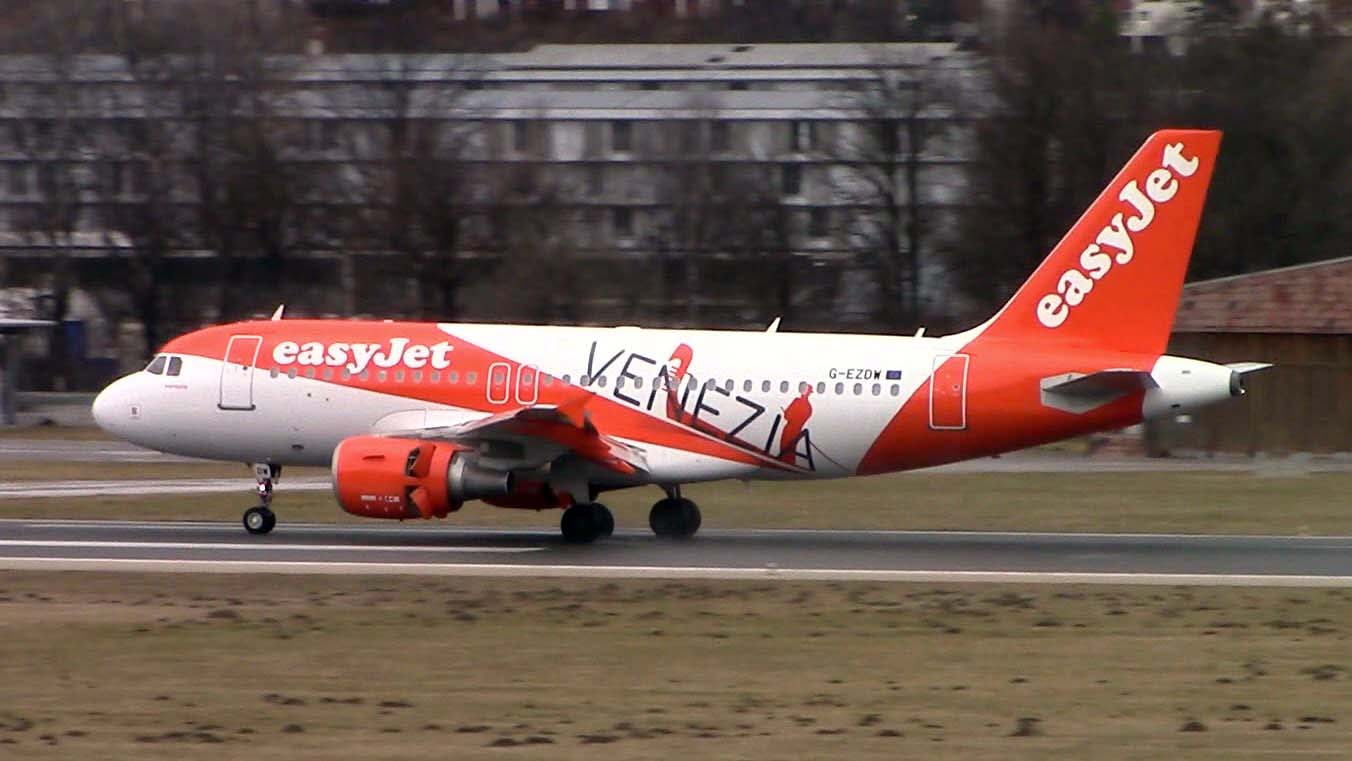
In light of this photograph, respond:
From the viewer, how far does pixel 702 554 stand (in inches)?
950

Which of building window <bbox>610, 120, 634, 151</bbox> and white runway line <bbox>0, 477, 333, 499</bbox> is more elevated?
building window <bbox>610, 120, 634, 151</bbox>

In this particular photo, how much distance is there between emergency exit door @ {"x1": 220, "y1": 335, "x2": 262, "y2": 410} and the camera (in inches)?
1061

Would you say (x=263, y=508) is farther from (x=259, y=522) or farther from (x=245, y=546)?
(x=245, y=546)

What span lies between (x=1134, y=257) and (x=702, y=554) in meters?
6.89

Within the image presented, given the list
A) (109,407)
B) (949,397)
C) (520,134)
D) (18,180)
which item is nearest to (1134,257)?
(949,397)

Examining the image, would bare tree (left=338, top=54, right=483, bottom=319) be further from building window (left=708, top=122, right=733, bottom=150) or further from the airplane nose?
the airplane nose

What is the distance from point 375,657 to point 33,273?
5036 cm

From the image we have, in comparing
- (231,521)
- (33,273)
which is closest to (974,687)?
(231,521)

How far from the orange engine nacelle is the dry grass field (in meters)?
3.49

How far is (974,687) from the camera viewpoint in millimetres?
14797

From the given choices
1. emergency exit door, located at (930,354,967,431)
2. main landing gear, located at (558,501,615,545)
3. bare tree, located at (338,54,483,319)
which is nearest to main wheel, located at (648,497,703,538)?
main landing gear, located at (558,501,615,545)

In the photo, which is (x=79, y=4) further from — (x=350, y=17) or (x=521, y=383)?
(x=521, y=383)

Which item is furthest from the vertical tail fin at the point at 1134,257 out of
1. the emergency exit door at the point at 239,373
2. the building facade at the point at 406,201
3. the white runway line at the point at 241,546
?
the building facade at the point at 406,201

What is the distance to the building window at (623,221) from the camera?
63.9 metres
